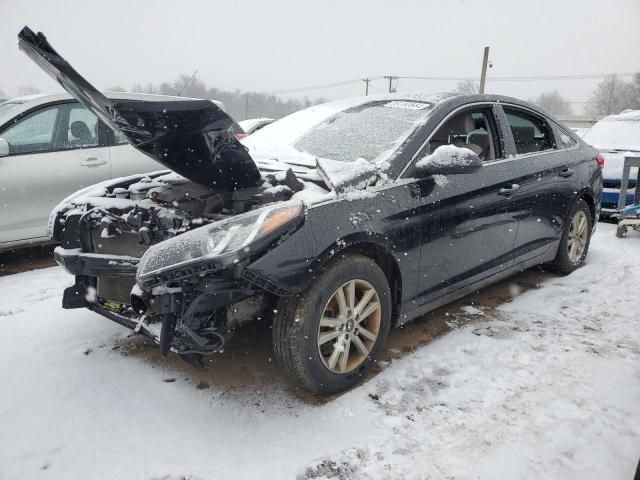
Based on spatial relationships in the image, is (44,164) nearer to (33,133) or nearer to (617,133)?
(33,133)

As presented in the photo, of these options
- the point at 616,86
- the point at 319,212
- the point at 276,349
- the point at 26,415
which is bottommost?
the point at 26,415

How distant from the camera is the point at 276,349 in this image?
94.3 inches

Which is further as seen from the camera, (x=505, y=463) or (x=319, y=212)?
(x=319, y=212)

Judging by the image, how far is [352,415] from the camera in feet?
7.95

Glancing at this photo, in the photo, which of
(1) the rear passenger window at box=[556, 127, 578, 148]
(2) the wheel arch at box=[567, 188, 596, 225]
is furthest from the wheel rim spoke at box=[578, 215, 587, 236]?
(1) the rear passenger window at box=[556, 127, 578, 148]

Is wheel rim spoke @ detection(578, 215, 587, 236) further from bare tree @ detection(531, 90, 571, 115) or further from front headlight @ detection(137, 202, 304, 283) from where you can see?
bare tree @ detection(531, 90, 571, 115)

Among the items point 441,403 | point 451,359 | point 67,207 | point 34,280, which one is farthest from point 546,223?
point 34,280

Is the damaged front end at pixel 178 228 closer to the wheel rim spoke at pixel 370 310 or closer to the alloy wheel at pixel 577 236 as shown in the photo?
the wheel rim spoke at pixel 370 310

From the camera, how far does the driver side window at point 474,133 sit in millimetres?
3244

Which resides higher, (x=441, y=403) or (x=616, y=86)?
(x=616, y=86)

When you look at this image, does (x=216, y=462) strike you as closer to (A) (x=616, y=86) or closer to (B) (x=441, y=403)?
(B) (x=441, y=403)

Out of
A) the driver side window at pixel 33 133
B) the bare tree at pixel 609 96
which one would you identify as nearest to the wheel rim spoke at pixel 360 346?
the driver side window at pixel 33 133

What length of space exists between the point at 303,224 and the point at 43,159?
3.73 metres

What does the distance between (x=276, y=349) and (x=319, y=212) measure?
2.35 feet
